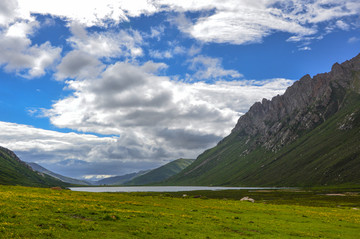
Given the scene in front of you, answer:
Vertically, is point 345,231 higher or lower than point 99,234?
lower

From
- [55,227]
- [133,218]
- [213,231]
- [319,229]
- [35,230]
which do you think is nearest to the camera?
[35,230]

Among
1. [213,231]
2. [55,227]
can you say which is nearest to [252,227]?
[213,231]

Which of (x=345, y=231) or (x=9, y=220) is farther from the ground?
(x=9, y=220)

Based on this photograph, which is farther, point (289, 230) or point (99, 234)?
point (289, 230)

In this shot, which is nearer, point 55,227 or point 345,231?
point 55,227

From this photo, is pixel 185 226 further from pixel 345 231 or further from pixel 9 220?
pixel 345 231

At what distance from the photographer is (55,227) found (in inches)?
1007

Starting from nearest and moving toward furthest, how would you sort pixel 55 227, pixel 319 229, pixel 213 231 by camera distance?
pixel 55 227 < pixel 213 231 < pixel 319 229

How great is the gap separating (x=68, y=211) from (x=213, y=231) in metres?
19.7

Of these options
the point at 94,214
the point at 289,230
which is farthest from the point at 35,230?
the point at 289,230

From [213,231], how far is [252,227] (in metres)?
7.67

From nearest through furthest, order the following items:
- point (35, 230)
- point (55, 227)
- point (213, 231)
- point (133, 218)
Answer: point (35, 230), point (55, 227), point (213, 231), point (133, 218)

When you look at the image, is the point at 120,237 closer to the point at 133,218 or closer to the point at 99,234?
the point at 99,234

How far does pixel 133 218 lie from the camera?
35281 millimetres
